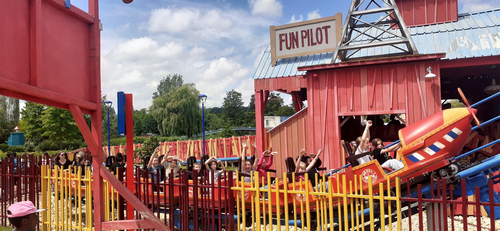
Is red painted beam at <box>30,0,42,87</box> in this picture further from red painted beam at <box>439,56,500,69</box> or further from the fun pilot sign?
the fun pilot sign

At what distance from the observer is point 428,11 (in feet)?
45.7

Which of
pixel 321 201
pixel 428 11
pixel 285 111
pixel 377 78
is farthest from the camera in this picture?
pixel 285 111

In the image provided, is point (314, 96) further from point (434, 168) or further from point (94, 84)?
point (94, 84)

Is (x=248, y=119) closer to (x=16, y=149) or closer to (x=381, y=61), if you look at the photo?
(x=16, y=149)

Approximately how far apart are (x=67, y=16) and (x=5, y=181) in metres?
5.73

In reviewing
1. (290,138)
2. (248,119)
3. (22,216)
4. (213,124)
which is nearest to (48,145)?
(290,138)

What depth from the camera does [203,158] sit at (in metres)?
10.3

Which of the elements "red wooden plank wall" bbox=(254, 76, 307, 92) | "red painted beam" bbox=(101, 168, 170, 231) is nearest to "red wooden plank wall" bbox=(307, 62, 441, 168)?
"red wooden plank wall" bbox=(254, 76, 307, 92)

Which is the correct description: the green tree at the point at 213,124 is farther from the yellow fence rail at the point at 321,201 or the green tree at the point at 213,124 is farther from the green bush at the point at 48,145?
the yellow fence rail at the point at 321,201

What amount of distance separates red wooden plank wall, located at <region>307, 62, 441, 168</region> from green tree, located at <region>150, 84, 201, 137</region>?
46.6 m

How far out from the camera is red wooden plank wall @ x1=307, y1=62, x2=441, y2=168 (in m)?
9.05

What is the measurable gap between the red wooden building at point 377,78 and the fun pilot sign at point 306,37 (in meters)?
0.36

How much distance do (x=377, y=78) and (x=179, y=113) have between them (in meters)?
48.3

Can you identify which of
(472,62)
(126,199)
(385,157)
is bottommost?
(126,199)
